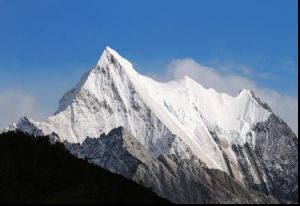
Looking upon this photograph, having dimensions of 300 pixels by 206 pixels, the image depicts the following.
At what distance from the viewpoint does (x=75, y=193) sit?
547ft

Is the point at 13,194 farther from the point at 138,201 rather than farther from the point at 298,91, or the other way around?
the point at 298,91

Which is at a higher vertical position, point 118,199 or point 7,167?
point 7,167

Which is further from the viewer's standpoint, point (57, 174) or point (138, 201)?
point (57, 174)

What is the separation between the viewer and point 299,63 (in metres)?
126

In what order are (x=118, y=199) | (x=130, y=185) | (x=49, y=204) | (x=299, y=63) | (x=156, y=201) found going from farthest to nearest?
(x=130, y=185), (x=156, y=201), (x=118, y=199), (x=49, y=204), (x=299, y=63)

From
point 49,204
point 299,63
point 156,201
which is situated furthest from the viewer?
point 156,201

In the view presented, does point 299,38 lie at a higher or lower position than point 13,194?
higher

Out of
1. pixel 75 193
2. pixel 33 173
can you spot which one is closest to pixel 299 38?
pixel 75 193

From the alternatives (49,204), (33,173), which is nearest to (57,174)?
(33,173)

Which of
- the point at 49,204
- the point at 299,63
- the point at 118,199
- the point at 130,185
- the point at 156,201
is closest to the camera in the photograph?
the point at 299,63

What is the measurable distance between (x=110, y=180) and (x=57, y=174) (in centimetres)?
1286

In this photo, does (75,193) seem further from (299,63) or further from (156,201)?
(299,63)

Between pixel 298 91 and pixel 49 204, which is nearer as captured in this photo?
pixel 298 91

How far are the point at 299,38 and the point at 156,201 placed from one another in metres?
61.6
